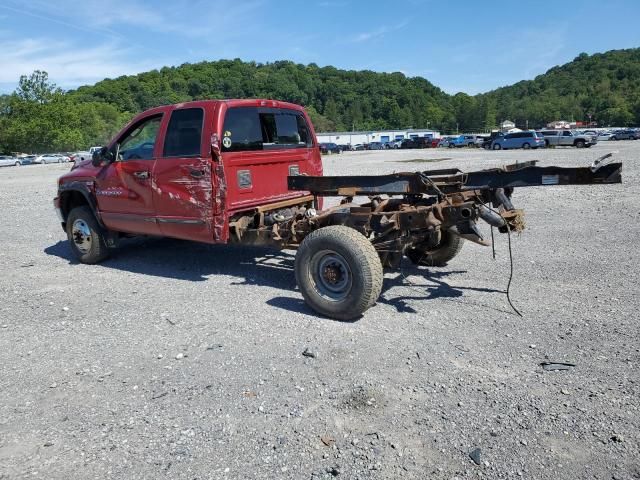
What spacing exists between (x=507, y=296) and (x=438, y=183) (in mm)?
1373

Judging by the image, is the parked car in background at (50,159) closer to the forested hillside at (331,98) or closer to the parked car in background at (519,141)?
the forested hillside at (331,98)

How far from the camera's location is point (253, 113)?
6.29 meters

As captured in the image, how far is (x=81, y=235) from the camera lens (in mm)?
7594

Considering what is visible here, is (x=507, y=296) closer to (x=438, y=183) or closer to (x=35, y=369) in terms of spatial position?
(x=438, y=183)

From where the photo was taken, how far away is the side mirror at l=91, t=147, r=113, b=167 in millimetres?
6891

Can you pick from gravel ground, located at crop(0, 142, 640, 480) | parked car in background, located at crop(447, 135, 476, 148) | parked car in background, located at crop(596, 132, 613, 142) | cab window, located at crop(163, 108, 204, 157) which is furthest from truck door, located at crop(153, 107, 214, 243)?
parked car in background, located at crop(596, 132, 613, 142)

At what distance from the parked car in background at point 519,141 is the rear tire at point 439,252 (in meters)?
44.1

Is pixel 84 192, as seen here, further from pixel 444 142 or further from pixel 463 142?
pixel 444 142

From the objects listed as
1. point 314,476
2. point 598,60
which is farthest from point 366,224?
point 598,60

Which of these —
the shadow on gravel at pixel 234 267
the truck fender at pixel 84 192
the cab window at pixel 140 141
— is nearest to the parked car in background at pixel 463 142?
the shadow on gravel at pixel 234 267

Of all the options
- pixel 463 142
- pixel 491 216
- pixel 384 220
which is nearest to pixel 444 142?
pixel 463 142

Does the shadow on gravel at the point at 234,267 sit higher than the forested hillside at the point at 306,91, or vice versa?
the forested hillside at the point at 306,91

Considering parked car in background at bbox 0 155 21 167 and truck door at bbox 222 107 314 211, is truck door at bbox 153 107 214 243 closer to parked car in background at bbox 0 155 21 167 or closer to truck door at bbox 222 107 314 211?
truck door at bbox 222 107 314 211

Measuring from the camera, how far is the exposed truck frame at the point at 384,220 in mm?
4641
